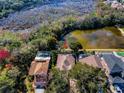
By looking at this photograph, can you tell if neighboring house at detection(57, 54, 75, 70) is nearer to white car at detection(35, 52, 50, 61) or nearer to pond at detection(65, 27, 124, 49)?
white car at detection(35, 52, 50, 61)

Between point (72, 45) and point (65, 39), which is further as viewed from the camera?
point (65, 39)

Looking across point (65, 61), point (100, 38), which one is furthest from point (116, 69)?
point (100, 38)

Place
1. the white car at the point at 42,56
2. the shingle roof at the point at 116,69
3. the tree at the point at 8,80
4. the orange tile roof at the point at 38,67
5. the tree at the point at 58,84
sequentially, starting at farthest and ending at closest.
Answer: the white car at the point at 42,56, the shingle roof at the point at 116,69, the orange tile roof at the point at 38,67, the tree at the point at 8,80, the tree at the point at 58,84

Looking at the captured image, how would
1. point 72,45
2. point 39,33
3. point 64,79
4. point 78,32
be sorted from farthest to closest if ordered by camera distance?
point 78,32 < point 39,33 < point 72,45 < point 64,79

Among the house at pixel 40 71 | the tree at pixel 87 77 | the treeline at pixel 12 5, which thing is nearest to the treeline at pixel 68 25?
the house at pixel 40 71

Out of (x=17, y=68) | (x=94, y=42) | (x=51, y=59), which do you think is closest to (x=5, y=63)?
(x=17, y=68)

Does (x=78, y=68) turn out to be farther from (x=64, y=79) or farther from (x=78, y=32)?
(x=78, y=32)

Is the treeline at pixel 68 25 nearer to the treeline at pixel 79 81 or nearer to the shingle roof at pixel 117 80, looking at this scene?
the treeline at pixel 79 81
